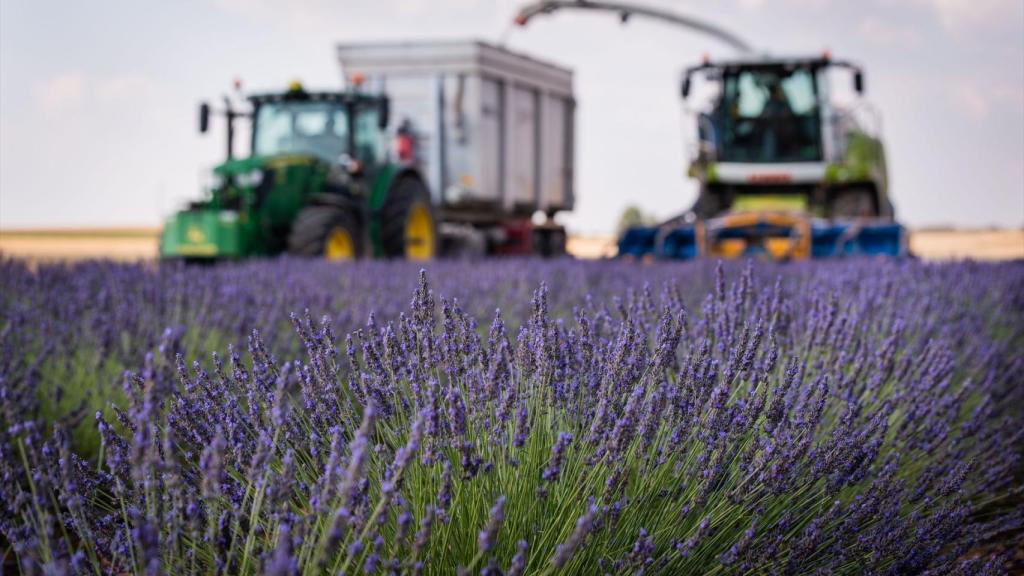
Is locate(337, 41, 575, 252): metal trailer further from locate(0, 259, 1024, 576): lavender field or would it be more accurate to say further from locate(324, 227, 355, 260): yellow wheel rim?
locate(0, 259, 1024, 576): lavender field

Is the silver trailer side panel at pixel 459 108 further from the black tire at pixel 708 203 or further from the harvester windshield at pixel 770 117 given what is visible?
the harvester windshield at pixel 770 117

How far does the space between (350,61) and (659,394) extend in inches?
516

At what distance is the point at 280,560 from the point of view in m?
1.23

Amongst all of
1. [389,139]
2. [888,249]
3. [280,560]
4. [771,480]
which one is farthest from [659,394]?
[389,139]

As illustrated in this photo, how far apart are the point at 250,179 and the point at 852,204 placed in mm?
7596

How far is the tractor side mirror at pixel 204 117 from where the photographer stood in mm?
11422

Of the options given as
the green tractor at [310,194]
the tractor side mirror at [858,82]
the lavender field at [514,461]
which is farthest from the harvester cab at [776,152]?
the lavender field at [514,461]

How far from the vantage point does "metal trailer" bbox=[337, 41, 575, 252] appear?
14.1 metres

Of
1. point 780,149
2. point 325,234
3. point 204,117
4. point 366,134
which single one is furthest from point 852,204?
point 204,117

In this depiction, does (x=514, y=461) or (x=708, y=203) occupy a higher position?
(x=708, y=203)

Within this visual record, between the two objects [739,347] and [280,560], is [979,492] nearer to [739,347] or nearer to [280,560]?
[739,347]

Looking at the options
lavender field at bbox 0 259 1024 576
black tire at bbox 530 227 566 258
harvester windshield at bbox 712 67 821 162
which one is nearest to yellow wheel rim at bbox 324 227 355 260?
harvester windshield at bbox 712 67 821 162

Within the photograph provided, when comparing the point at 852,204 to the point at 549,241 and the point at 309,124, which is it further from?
the point at 309,124

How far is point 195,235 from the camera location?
1004 centimetres
